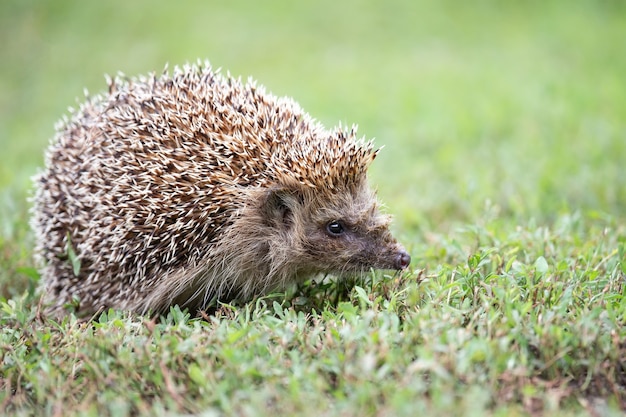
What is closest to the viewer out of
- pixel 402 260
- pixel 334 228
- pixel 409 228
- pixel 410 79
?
pixel 402 260

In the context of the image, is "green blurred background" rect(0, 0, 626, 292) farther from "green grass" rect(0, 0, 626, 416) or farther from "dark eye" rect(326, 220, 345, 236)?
"dark eye" rect(326, 220, 345, 236)

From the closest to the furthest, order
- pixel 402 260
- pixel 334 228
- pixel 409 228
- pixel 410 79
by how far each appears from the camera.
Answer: pixel 402 260 < pixel 334 228 < pixel 409 228 < pixel 410 79

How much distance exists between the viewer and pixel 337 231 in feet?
16.7

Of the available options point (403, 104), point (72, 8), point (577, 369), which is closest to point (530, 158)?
point (403, 104)

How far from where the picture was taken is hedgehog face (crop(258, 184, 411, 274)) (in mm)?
4969

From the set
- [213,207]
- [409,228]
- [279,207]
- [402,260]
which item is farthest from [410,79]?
[213,207]

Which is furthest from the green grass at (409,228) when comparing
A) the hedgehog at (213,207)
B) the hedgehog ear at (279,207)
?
the hedgehog ear at (279,207)

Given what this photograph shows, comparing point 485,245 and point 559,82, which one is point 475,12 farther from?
point 485,245

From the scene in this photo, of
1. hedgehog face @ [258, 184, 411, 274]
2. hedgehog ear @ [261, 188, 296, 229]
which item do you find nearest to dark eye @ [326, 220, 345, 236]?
hedgehog face @ [258, 184, 411, 274]

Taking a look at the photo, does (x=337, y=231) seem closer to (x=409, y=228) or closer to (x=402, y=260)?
(x=402, y=260)

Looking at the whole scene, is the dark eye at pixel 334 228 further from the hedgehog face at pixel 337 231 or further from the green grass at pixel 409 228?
the green grass at pixel 409 228

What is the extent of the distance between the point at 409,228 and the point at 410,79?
20.7 feet

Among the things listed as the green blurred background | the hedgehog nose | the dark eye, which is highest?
the green blurred background

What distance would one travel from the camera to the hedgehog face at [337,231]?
4.97 meters
